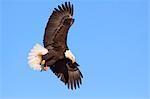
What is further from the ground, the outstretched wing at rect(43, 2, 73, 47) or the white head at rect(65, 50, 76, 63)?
the outstretched wing at rect(43, 2, 73, 47)

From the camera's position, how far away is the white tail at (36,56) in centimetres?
1447

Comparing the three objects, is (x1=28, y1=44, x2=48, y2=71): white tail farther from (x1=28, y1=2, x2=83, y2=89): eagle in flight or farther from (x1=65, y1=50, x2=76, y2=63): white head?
(x1=65, y1=50, x2=76, y2=63): white head

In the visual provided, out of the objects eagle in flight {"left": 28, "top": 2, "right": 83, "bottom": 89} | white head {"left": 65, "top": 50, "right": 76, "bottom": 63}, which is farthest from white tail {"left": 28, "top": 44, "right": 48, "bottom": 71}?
white head {"left": 65, "top": 50, "right": 76, "bottom": 63}

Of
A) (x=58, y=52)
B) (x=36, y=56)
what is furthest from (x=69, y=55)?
(x=36, y=56)

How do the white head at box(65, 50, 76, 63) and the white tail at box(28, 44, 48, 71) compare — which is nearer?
the white head at box(65, 50, 76, 63)

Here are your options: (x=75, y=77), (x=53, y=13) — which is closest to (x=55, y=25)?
(x=53, y=13)

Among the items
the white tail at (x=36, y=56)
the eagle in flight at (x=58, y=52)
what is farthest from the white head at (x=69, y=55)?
the white tail at (x=36, y=56)

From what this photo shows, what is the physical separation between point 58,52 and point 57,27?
53 centimetres

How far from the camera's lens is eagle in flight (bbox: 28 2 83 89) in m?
14.4

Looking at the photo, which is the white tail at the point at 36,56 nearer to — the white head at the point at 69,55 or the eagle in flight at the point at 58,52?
the eagle in flight at the point at 58,52

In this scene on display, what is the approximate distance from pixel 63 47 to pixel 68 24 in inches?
19.2

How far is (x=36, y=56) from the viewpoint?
14.6 meters

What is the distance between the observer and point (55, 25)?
14641 mm

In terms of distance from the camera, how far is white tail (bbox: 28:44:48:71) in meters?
14.5
